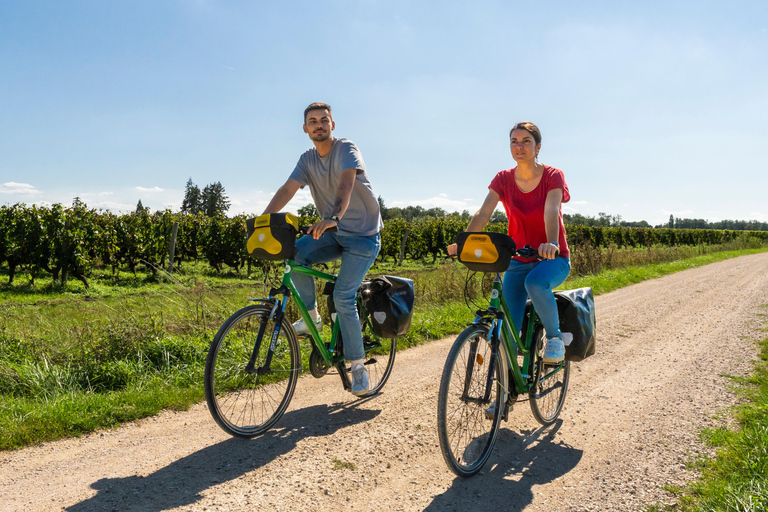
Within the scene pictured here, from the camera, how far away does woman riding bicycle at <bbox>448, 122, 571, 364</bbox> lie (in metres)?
3.13

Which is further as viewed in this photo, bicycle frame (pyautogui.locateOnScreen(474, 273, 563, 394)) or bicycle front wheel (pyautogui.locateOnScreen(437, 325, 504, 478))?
bicycle frame (pyautogui.locateOnScreen(474, 273, 563, 394))

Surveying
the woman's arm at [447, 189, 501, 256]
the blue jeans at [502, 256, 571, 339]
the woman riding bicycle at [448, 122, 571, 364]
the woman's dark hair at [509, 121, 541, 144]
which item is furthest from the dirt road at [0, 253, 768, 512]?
the woman's dark hair at [509, 121, 541, 144]

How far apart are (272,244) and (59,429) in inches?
71.5

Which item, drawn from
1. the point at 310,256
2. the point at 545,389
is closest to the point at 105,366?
the point at 310,256

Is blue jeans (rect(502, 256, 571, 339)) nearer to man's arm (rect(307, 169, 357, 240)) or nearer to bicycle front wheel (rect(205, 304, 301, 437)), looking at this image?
man's arm (rect(307, 169, 357, 240))

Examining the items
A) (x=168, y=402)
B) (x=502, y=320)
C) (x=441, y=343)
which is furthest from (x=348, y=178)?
(x=441, y=343)

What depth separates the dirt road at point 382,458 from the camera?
255 cm

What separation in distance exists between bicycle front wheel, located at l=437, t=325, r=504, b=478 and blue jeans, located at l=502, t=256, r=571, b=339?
1.48 ft

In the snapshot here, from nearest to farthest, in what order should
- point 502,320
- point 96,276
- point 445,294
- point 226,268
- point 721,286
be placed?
1. point 502,320
2. point 445,294
3. point 721,286
4. point 96,276
5. point 226,268

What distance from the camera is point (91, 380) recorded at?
421cm

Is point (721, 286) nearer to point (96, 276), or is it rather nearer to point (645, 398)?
point (645, 398)

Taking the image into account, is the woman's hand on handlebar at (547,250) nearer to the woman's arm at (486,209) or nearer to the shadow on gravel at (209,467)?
the woman's arm at (486,209)

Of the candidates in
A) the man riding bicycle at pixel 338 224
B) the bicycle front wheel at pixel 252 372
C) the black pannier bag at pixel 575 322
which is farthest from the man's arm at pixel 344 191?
the black pannier bag at pixel 575 322

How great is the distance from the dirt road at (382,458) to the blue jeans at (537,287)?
0.83 m
